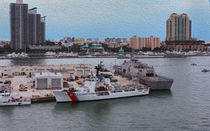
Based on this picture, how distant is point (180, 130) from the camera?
30.2 ft

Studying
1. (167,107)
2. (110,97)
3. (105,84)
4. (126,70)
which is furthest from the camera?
(126,70)

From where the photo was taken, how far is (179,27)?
95312 millimetres

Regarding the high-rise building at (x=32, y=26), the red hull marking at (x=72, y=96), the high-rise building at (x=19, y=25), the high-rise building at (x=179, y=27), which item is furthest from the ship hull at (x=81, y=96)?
the high-rise building at (x=179, y=27)

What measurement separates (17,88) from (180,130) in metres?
8.57

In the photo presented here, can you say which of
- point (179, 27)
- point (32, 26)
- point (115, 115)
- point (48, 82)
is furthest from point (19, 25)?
point (115, 115)

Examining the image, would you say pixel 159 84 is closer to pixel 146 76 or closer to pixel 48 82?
pixel 146 76

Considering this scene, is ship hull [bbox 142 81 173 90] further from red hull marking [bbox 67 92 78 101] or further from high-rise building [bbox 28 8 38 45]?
high-rise building [bbox 28 8 38 45]

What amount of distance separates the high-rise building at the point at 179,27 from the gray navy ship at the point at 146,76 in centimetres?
7599

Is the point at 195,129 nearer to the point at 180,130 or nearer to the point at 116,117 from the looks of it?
the point at 180,130

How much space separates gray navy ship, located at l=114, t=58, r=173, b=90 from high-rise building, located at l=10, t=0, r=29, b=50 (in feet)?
170

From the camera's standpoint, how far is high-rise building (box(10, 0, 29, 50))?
6756cm

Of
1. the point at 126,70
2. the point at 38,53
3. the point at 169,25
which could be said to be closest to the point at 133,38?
the point at 169,25

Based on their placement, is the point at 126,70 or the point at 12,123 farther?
the point at 126,70

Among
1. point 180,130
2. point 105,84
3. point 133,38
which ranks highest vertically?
point 133,38
